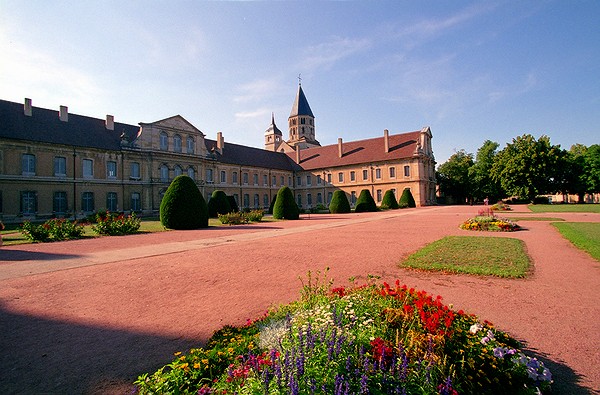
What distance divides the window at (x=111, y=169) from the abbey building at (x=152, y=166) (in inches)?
3.4

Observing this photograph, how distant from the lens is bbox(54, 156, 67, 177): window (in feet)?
89.2

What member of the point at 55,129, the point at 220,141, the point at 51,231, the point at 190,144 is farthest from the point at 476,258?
the point at 220,141

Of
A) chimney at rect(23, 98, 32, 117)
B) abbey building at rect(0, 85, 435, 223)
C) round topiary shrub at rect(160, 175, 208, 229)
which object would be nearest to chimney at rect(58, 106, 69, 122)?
abbey building at rect(0, 85, 435, 223)

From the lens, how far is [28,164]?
25.7 m

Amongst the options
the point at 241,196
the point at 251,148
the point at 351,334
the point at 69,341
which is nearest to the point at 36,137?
the point at 241,196

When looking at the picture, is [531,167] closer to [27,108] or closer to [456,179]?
[456,179]

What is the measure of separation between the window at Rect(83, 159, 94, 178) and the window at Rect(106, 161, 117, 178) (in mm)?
1318

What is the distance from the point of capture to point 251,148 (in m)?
49.3

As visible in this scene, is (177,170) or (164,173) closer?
(164,173)

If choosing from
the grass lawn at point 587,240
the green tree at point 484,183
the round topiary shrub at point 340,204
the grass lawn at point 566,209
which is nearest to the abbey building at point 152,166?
the green tree at point 484,183

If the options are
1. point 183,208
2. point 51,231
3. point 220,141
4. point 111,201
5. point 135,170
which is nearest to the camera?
point 51,231

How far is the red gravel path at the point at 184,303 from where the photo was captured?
3.03 metres

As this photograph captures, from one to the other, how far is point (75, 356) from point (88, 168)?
3152cm

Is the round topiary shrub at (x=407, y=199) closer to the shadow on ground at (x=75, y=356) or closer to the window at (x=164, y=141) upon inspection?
the window at (x=164, y=141)
